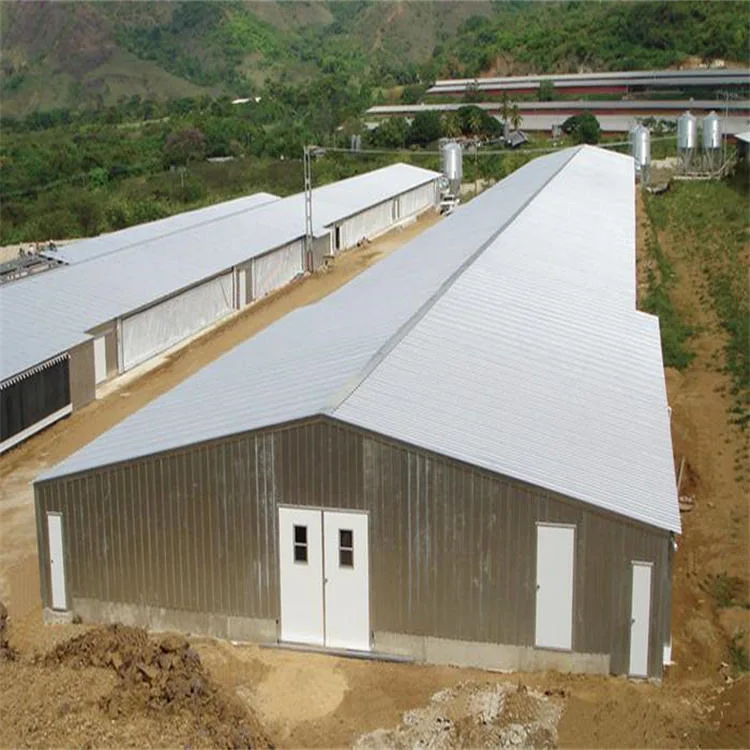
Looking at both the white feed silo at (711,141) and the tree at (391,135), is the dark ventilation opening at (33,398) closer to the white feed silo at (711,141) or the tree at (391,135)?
the white feed silo at (711,141)

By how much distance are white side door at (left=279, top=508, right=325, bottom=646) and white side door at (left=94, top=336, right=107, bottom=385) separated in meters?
14.3

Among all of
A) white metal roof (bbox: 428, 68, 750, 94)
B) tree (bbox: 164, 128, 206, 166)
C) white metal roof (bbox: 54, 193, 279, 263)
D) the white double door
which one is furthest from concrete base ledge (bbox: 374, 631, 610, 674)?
white metal roof (bbox: 428, 68, 750, 94)

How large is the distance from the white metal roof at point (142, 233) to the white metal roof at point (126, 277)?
68 cm

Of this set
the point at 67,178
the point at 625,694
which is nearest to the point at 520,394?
the point at 625,694

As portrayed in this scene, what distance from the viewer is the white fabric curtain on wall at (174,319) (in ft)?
98.8

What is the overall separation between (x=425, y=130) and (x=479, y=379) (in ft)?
244

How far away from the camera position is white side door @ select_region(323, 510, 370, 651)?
14570 millimetres

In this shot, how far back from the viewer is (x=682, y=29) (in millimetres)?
126250

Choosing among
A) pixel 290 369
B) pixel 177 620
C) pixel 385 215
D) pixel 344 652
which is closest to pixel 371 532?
pixel 344 652

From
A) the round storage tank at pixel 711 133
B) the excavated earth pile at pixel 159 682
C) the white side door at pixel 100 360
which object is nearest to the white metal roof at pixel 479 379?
the excavated earth pile at pixel 159 682

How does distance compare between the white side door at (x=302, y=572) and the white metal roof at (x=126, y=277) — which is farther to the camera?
the white metal roof at (x=126, y=277)

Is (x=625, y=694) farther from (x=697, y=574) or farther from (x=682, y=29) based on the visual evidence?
(x=682, y=29)

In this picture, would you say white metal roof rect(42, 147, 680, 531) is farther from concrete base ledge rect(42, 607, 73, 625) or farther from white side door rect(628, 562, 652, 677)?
concrete base ledge rect(42, 607, 73, 625)

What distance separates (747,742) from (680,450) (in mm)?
9768
